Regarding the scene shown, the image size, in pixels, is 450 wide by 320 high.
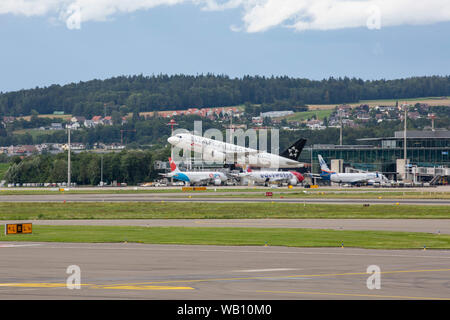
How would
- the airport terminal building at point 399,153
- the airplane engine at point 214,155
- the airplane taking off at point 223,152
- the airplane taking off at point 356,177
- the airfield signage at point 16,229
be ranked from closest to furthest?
1. the airfield signage at point 16,229
2. the airplane engine at point 214,155
3. the airplane taking off at point 223,152
4. the airplane taking off at point 356,177
5. the airport terminal building at point 399,153

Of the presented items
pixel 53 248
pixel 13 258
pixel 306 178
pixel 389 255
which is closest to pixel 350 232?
pixel 389 255

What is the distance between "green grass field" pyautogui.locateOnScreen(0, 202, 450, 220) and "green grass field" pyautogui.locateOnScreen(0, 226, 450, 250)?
14.1 meters

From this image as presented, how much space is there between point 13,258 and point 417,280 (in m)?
17.1

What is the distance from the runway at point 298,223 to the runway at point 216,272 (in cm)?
1452

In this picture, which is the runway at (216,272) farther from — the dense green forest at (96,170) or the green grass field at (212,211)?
the dense green forest at (96,170)

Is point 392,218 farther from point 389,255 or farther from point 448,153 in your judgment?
point 448,153

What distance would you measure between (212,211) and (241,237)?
2631cm

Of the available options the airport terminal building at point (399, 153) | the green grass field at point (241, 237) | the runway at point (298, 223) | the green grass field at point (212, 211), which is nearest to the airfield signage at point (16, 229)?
the green grass field at point (241, 237)

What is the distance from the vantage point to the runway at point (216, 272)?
22250mm

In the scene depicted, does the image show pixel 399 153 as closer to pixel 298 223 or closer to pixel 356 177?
pixel 356 177

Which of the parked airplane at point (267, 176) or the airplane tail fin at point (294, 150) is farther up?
the airplane tail fin at point (294, 150)

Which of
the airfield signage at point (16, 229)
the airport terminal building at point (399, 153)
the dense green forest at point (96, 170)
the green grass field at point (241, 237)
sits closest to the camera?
the green grass field at point (241, 237)

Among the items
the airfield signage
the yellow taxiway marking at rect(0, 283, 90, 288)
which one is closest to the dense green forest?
the airfield signage

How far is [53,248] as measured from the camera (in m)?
35.8
